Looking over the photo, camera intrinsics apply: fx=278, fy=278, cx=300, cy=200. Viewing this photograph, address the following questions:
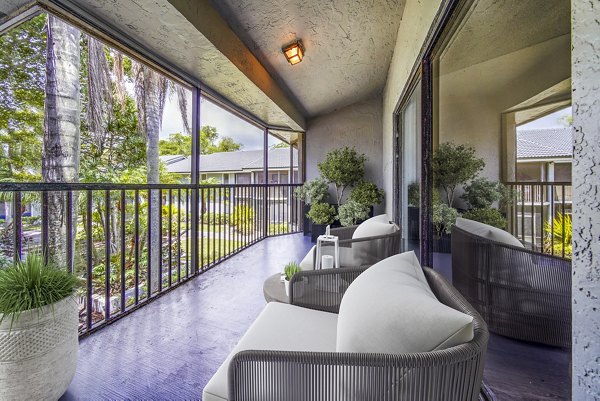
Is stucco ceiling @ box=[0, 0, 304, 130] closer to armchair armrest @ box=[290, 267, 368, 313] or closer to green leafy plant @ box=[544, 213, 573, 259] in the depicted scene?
armchair armrest @ box=[290, 267, 368, 313]

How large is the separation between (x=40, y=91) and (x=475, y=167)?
18.0ft

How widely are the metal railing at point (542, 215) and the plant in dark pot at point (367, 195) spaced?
13.2 feet

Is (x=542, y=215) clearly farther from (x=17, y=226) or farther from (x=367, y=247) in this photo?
(x=17, y=226)

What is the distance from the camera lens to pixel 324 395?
787mm

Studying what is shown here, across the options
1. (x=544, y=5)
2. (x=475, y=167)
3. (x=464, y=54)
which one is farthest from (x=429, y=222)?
(x=544, y=5)

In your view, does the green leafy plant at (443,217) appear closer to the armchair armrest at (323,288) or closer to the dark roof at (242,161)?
the armchair armrest at (323,288)

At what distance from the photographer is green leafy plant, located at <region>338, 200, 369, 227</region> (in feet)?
16.3

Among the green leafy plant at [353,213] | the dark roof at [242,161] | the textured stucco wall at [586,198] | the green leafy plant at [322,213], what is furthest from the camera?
the dark roof at [242,161]

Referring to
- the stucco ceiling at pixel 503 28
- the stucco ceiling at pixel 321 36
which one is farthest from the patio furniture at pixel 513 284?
the stucco ceiling at pixel 321 36

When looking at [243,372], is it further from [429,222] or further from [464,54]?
Answer: [464,54]

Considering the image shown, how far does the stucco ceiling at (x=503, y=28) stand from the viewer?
0.78 m

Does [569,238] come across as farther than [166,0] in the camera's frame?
No

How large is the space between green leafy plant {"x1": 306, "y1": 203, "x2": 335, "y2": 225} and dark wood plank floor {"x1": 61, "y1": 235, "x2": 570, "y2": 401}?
8.22 feet

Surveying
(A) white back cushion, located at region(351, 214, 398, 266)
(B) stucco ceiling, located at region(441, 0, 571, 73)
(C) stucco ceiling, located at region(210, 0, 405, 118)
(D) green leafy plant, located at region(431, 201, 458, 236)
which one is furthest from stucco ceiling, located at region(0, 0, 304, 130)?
(D) green leafy plant, located at region(431, 201, 458, 236)
